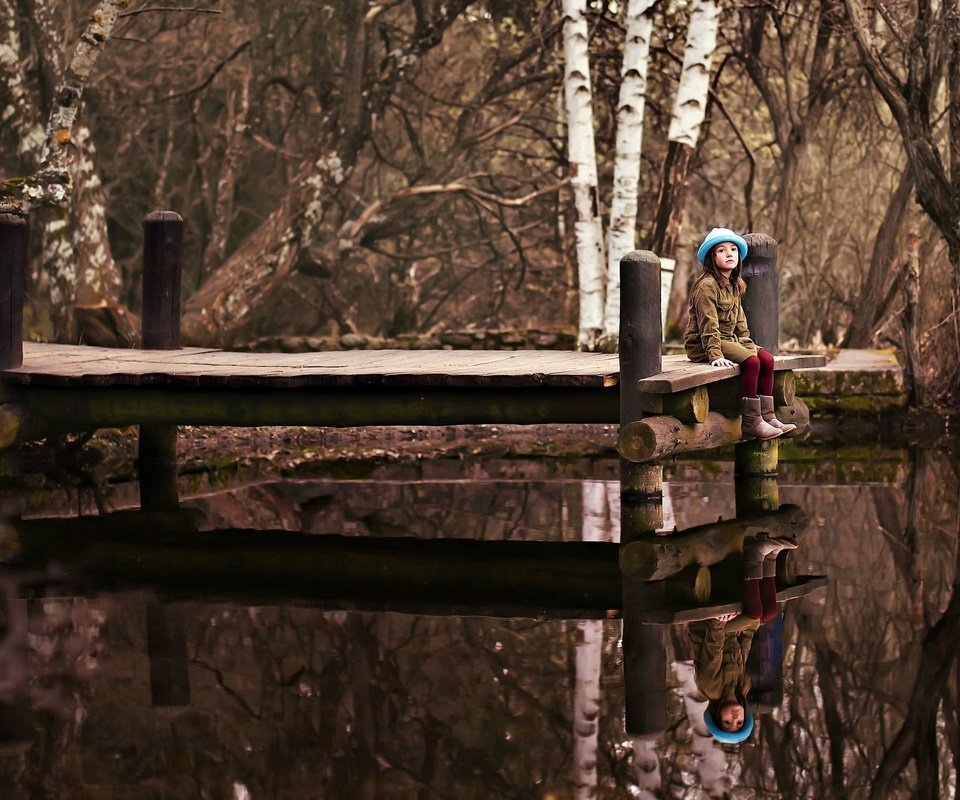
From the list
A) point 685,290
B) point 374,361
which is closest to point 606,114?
point 685,290

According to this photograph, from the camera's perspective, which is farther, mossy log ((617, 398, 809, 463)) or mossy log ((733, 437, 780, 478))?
mossy log ((733, 437, 780, 478))

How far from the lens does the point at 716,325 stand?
8.26 metres

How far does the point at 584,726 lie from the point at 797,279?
13.8 m

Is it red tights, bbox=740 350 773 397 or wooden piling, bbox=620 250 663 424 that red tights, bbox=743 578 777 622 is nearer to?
wooden piling, bbox=620 250 663 424

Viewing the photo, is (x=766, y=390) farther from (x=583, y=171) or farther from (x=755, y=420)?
(x=583, y=171)

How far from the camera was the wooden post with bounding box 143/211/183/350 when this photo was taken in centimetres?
1013

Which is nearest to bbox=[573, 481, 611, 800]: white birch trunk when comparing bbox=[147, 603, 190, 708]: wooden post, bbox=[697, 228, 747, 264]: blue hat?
bbox=[147, 603, 190, 708]: wooden post

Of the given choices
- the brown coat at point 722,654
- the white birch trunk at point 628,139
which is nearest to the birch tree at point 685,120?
the white birch trunk at point 628,139

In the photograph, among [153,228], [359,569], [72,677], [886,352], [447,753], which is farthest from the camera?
[886,352]

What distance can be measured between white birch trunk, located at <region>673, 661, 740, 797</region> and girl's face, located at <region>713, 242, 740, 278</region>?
4.09 metres

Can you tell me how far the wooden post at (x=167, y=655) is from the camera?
15.2 ft

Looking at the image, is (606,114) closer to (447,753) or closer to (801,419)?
(801,419)

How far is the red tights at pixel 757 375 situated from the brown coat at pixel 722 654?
9.71ft

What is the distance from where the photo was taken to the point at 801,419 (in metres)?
8.88
